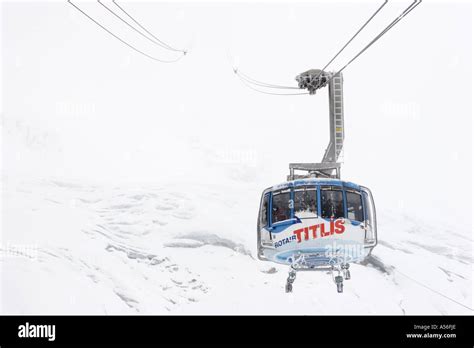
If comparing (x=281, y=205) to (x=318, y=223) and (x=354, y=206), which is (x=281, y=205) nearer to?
(x=318, y=223)

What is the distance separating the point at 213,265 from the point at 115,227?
15.5 metres

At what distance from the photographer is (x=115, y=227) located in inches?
3159

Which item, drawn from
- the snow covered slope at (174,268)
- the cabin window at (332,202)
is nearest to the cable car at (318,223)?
the cabin window at (332,202)

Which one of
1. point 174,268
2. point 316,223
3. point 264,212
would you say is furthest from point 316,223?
point 174,268

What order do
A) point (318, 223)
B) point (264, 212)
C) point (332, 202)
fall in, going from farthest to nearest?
point (264, 212)
point (332, 202)
point (318, 223)

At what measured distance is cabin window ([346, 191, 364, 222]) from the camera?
20.6 metres

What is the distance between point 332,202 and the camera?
20.3 metres

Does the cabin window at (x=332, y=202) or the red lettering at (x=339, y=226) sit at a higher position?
the cabin window at (x=332, y=202)

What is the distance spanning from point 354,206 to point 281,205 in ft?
8.69

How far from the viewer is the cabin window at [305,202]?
20.2 m

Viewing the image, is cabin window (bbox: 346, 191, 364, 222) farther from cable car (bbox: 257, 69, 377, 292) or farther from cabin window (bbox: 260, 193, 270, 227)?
cabin window (bbox: 260, 193, 270, 227)

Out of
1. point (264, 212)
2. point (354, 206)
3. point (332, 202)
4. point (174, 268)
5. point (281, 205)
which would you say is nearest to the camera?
point (332, 202)

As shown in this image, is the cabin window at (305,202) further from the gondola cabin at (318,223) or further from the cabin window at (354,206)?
the cabin window at (354,206)
